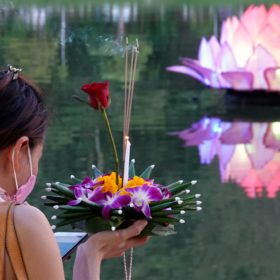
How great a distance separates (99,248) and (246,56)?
276 inches

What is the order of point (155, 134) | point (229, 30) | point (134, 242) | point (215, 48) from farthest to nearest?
point (229, 30)
point (215, 48)
point (155, 134)
point (134, 242)

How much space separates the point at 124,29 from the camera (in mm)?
15148

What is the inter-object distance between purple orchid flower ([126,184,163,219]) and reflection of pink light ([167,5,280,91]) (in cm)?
657

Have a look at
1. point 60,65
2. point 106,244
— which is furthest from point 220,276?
point 60,65

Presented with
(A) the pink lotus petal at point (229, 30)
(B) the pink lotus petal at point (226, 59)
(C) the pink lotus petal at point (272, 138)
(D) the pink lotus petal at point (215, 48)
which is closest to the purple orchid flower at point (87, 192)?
(C) the pink lotus petal at point (272, 138)

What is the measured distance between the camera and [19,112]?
1394 mm

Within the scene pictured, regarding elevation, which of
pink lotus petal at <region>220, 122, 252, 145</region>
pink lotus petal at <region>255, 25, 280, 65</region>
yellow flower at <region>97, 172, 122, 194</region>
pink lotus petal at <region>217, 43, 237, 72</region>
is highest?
yellow flower at <region>97, 172, 122, 194</region>

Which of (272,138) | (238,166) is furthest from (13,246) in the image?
(272,138)

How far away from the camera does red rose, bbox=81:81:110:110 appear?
1.66 meters

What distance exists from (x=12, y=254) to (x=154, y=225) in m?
0.49

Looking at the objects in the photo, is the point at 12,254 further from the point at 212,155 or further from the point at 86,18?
the point at 86,18

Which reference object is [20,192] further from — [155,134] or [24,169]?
[155,134]

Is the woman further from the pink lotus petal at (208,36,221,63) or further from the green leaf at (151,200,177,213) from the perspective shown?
the pink lotus petal at (208,36,221,63)

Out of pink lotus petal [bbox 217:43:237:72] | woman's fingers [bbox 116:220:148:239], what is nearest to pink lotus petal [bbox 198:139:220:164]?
pink lotus petal [bbox 217:43:237:72]
